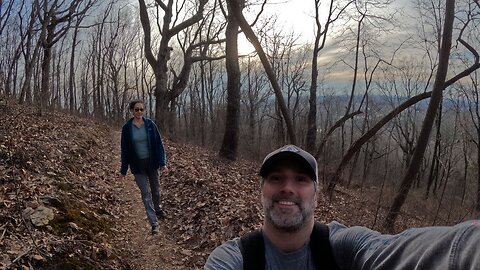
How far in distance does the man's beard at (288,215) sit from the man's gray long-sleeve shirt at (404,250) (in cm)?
19

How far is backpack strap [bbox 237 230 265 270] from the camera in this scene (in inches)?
76.7

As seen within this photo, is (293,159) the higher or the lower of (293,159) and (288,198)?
the higher

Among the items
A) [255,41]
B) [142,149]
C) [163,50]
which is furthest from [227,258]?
[163,50]

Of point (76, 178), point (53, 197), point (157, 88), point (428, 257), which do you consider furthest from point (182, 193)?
point (157, 88)

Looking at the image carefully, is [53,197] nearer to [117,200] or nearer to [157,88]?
[117,200]

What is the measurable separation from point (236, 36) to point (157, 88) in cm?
748

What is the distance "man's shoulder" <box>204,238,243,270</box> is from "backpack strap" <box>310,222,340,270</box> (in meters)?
0.41

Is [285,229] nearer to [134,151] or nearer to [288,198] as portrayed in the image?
[288,198]

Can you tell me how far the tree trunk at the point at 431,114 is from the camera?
365 inches

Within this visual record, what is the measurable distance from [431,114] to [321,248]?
29.5 feet

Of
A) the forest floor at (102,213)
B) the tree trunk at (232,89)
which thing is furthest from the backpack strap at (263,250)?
the tree trunk at (232,89)

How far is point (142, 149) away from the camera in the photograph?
6496 mm

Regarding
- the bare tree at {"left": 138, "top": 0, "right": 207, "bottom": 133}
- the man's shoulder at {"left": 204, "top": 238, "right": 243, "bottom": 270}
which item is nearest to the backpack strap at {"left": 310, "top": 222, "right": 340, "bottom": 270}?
the man's shoulder at {"left": 204, "top": 238, "right": 243, "bottom": 270}

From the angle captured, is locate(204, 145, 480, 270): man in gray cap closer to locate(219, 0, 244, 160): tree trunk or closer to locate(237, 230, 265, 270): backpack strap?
locate(237, 230, 265, 270): backpack strap
